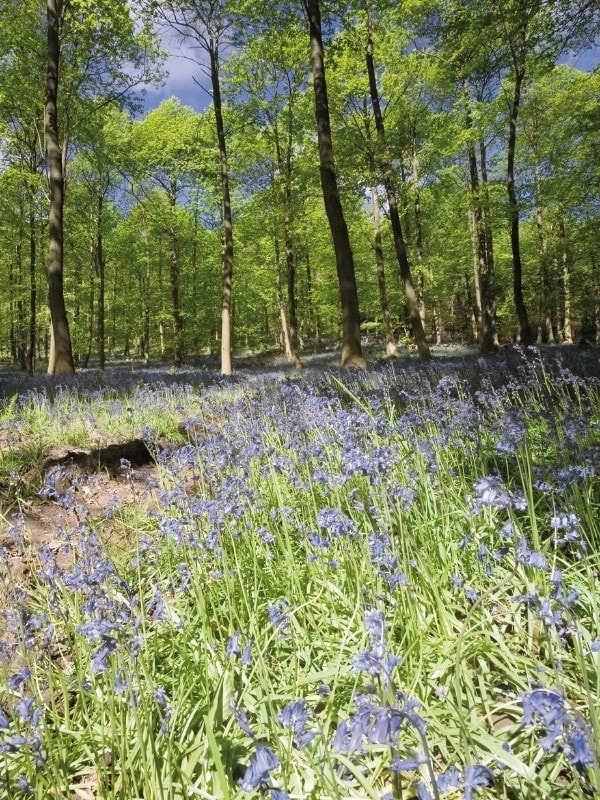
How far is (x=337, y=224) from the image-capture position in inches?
422

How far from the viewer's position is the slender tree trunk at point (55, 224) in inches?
508

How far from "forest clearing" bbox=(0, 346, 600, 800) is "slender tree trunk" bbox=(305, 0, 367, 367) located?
7011mm

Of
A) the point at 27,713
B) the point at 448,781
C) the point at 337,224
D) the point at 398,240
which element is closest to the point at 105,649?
the point at 27,713

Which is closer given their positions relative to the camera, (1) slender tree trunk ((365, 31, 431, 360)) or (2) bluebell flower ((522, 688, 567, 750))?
(2) bluebell flower ((522, 688, 567, 750))

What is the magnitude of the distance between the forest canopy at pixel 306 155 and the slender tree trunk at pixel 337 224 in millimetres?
51

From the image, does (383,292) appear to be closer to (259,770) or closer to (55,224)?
(55,224)

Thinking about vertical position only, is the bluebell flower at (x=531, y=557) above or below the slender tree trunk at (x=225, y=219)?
below

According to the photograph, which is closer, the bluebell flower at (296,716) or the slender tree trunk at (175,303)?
the bluebell flower at (296,716)

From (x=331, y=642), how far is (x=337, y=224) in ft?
33.1

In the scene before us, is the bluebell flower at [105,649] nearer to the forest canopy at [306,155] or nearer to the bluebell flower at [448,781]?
the bluebell flower at [448,781]

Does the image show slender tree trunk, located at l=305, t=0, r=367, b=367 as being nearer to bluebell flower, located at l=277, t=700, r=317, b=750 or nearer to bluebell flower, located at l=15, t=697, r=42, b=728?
bluebell flower, located at l=15, t=697, r=42, b=728

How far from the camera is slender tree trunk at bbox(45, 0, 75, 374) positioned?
42.3 ft

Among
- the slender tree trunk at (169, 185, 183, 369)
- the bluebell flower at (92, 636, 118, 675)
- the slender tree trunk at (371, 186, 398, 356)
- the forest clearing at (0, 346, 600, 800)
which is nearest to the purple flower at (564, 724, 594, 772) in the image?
the forest clearing at (0, 346, 600, 800)

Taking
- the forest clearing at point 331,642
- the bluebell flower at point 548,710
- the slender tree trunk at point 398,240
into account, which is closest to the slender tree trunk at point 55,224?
the slender tree trunk at point 398,240
